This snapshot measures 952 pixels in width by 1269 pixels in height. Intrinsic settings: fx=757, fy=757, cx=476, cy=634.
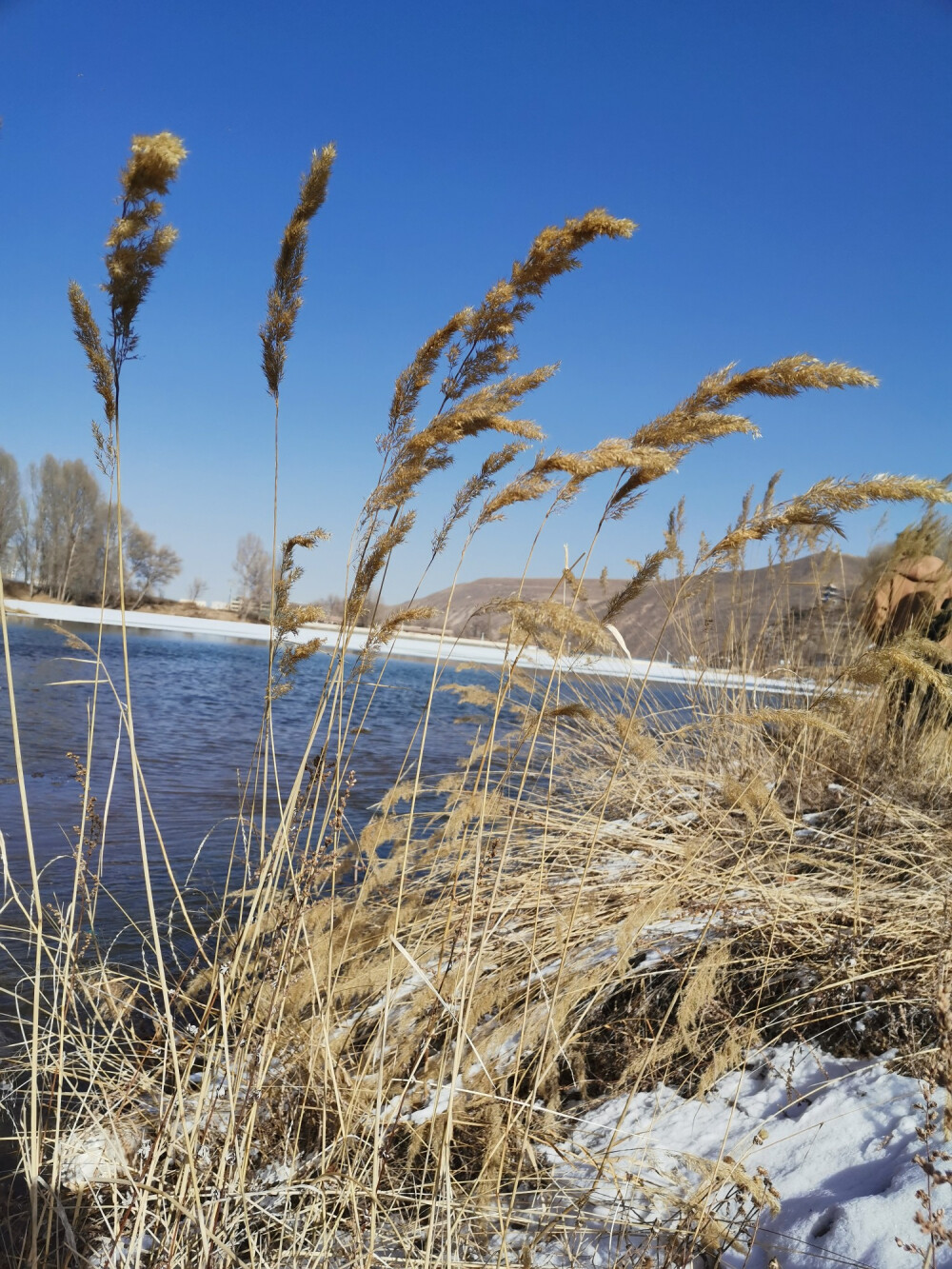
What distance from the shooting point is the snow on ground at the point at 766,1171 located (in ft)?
4.61

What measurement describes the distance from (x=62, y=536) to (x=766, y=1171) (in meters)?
47.8

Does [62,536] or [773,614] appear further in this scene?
[62,536]

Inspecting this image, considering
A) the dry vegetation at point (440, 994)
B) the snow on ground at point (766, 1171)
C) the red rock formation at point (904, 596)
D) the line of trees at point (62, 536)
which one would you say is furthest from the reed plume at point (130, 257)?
the line of trees at point (62, 536)

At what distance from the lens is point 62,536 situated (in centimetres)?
4247

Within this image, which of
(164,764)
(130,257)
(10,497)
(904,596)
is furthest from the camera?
(10,497)

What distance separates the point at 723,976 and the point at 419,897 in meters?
1.04

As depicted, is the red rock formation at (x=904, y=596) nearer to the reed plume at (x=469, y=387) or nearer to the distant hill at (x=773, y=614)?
the distant hill at (x=773, y=614)

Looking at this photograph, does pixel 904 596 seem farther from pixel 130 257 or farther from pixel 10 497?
pixel 10 497

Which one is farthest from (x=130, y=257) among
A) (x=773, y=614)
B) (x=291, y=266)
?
(x=773, y=614)

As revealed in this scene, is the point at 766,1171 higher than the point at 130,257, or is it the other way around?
the point at 130,257

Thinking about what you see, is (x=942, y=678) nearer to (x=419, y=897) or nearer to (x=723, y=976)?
(x=723, y=976)

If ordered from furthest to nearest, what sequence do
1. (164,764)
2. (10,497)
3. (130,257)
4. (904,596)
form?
(10,497) < (164,764) < (904,596) < (130,257)

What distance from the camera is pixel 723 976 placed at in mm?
2221

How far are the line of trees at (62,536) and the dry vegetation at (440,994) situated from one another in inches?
1546
